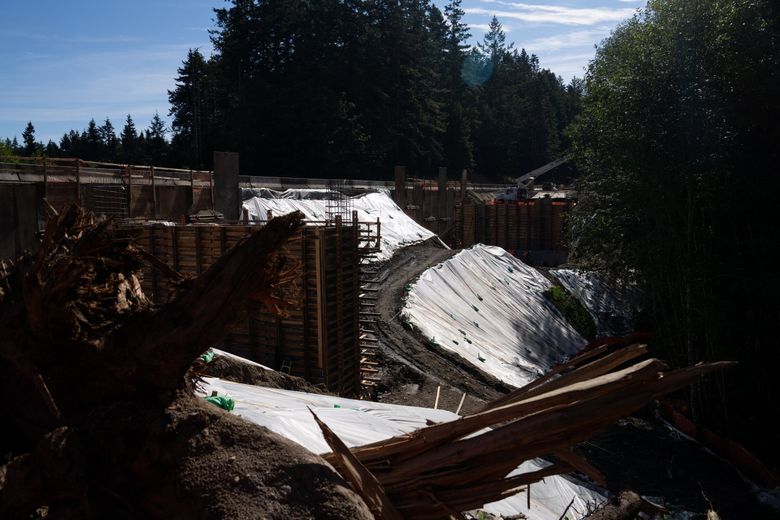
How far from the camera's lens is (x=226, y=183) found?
64.7 feet

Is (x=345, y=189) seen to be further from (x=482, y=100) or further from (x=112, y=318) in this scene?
(x=482, y=100)

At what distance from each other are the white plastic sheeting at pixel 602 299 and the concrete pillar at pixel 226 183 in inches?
524

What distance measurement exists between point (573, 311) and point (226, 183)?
531 inches

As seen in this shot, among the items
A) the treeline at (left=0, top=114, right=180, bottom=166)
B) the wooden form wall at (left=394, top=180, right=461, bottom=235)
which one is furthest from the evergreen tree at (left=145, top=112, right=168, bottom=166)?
the wooden form wall at (left=394, top=180, right=461, bottom=235)

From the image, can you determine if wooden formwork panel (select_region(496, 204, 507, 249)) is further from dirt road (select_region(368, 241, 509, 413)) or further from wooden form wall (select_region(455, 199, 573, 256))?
dirt road (select_region(368, 241, 509, 413))

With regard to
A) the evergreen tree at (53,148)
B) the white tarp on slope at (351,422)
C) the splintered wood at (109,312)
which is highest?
the evergreen tree at (53,148)

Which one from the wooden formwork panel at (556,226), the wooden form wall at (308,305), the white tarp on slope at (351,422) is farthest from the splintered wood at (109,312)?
the wooden formwork panel at (556,226)

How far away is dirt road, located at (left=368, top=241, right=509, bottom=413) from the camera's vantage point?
45.9 ft

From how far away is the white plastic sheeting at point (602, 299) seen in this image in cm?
2555

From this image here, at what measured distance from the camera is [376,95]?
54312 millimetres

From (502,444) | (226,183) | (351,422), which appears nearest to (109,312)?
(502,444)

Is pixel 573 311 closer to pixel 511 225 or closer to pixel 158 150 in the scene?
pixel 511 225

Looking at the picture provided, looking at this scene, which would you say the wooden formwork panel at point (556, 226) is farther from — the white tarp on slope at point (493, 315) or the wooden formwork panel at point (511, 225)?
the white tarp on slope at point (493, 315)

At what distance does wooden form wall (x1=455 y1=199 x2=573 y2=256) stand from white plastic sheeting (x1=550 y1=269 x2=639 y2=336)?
27.2ft
